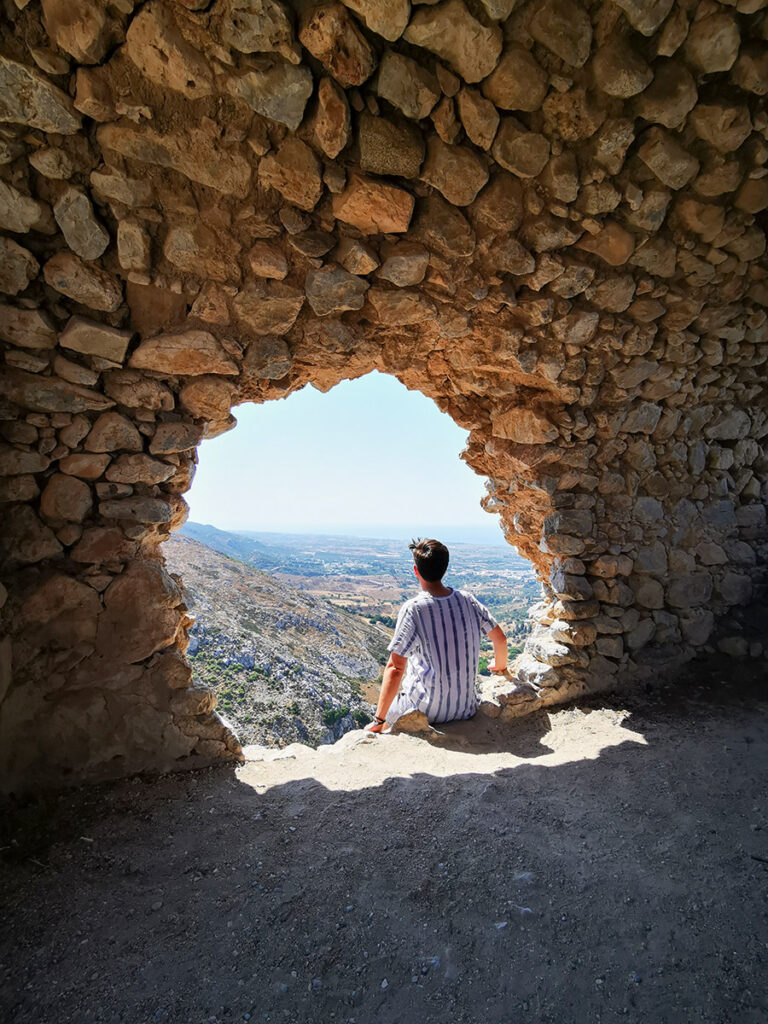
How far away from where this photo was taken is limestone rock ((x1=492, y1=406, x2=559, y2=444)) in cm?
338

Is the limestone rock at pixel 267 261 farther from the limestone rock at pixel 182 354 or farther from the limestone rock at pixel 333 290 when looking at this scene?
the limestone rock at pixel 182 354

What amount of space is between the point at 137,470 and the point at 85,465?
24cm

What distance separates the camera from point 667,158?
2.52m

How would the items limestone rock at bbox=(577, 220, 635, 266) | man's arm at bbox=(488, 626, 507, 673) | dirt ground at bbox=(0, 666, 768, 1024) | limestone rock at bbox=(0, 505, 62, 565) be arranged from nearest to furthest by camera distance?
1. dirt ground at bbox=(0, 666, 768, 1024)
2. limestone rock at bbox=(0, 505, 62, 565)
3. limestone rock at bbox=(577, 220, 635, 266)
4. man's arm at bbox=(488, 626, 507, 673)

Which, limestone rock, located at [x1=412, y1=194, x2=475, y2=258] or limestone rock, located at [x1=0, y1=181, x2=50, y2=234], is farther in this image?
limestone rock, located at [x1=412, y1=194, x2=475, y2=258]

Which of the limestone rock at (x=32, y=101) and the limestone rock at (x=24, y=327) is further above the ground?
the limestone rock at (x=32, y=101)

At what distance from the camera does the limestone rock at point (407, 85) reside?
6.94 ft

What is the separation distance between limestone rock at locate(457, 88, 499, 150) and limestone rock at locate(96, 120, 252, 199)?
2.80 feet

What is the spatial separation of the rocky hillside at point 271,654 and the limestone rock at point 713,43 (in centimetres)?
791

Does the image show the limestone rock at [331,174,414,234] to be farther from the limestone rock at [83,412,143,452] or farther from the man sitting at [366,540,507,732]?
the man sitting at [366,540,507,732]

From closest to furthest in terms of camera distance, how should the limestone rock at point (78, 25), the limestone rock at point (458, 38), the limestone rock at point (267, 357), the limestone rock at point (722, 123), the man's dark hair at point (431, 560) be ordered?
1. the limestone rock at point (78, 25)
2. the limestone rock at point (458, 38)
3. the limestone rock at point (722, 123)
4. the limestone rock at point (267, 357)
5. the man's dark hair at point (431, 560)

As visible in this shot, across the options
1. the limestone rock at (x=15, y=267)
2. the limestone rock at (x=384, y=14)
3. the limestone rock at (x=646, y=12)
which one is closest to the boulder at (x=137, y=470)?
the limestone rock at (x=15, y=267)

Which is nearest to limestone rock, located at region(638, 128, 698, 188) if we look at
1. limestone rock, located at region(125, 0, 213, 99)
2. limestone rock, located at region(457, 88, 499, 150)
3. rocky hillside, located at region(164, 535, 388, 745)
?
limestone rock, located at region(457, 88, 499, 150)

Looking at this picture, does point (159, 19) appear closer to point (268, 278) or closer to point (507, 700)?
point (268, 278)
